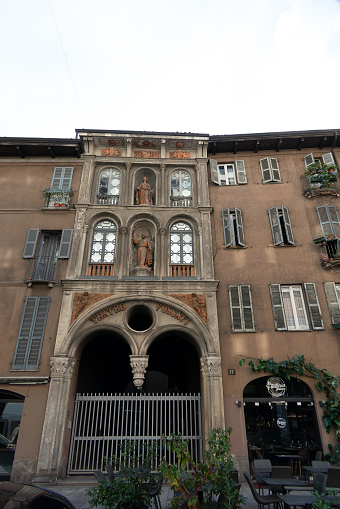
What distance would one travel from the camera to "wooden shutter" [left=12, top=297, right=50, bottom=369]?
11789mm

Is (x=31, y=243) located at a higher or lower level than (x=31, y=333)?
higher

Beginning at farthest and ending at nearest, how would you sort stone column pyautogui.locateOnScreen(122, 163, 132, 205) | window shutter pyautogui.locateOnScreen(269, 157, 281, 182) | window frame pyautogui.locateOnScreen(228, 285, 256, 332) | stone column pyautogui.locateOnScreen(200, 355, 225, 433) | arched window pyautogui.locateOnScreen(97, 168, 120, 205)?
window shutter pyautogui.locateOnScreen(269, 157, 281, 182) → arched window pyautogui.locateOnScreen(97, 168, 120, 205) → stone column pyautogui.locateOnScreen(122, 163, 132, 205) → window frame pyautogui.locateOnScreen(228, 285, 256, 332) → stone column pyautogui.locateOnScreen(200, 355, 225, 433)

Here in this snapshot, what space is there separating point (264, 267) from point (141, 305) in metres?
5.31

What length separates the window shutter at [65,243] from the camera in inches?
533

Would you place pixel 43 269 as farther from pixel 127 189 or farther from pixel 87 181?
pixel 127 189

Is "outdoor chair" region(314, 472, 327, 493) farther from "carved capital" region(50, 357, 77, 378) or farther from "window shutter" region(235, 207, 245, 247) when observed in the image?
"window shutter" region(235, 207, 245, 247)

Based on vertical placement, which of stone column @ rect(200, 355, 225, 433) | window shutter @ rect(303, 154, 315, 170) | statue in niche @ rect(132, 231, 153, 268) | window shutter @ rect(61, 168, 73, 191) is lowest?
stone column @ rect(200, 355, 225, 433)

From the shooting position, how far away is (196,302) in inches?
499

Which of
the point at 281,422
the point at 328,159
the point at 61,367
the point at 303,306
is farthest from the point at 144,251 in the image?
the point at 328,159

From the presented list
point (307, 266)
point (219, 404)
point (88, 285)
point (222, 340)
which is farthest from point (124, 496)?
point (307, 266)

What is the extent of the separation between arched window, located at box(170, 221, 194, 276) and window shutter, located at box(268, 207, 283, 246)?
11.6 feet

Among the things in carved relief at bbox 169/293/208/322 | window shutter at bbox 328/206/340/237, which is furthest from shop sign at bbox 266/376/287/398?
window shutter at bbox 328/206/340/237

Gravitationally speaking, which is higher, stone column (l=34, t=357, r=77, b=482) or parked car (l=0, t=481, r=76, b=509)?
stone column (l=34, t=357, r=77, b=482)

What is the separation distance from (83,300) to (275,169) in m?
10.7
